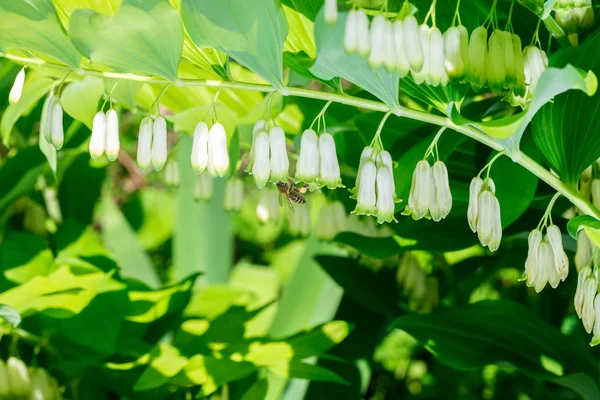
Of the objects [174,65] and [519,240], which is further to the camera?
[519,240]

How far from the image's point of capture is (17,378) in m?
0.94

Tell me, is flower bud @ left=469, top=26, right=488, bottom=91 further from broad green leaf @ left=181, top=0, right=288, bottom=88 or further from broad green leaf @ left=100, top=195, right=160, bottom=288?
broad green leaf @ left=100, top=195, right=160, bottom=288

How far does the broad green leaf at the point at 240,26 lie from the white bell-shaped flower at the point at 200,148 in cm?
8

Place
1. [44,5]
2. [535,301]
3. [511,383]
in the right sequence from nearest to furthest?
[44,5], [535,301], [511,383]

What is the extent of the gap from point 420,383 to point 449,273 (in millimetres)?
633

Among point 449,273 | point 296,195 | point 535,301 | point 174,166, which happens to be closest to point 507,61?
point 296,195

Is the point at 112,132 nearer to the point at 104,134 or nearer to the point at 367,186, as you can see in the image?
the point at 104,134

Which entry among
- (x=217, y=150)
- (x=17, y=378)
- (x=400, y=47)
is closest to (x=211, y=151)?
(x=217, y=150)

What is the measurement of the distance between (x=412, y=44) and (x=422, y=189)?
0.51 feet

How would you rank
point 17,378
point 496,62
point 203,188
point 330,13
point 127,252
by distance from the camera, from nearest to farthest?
point 330,13 < point 496,62 < point 17,378 < point 203,188 < point 127,252

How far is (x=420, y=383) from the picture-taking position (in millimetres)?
1754

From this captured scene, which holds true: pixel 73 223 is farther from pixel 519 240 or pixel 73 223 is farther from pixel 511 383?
pixel 511 383

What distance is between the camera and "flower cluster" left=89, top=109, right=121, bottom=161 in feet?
2.23

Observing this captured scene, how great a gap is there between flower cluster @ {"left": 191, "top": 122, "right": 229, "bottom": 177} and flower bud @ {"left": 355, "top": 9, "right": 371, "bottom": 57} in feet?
0.62
